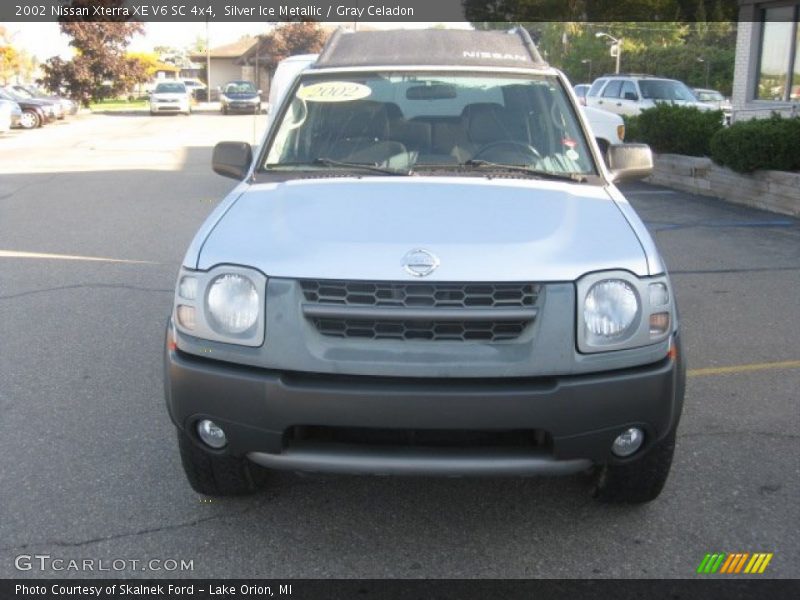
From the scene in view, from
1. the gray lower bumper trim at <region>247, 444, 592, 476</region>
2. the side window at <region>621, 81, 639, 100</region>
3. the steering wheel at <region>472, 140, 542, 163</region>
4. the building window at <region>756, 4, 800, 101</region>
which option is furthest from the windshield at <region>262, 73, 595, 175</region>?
the side window at <region>621, 81, 639, 100</region>

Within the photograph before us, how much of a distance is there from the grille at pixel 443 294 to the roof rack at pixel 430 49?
2223 mm

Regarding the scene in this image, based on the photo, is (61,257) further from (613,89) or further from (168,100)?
(168,100)

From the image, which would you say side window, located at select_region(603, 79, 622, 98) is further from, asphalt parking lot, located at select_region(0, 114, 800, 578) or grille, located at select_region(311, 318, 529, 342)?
grille, located at select_region(311, 318, 529, 342)

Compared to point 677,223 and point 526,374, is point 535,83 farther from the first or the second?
point 677,223

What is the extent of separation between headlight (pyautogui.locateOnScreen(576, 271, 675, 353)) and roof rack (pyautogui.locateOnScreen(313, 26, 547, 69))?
2.12 meters

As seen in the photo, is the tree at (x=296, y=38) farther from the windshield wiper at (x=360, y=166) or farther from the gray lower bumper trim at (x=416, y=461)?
the gray lower bumper trim at (x=416, y=461)

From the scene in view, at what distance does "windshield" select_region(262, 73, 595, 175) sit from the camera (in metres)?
4.36

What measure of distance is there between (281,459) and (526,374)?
0.91m

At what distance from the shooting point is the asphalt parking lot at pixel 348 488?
3.33 m

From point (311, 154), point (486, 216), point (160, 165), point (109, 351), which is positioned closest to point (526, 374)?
point (486, 216)

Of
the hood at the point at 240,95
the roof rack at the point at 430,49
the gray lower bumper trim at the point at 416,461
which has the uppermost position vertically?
the roof rack at the point at 430,49

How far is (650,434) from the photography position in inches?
123

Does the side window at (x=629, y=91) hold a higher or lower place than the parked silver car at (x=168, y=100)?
higher

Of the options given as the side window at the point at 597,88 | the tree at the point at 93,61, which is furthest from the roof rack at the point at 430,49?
the tree at the point at 93,61
